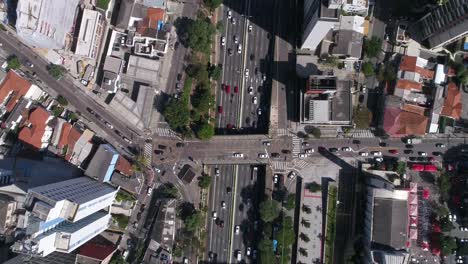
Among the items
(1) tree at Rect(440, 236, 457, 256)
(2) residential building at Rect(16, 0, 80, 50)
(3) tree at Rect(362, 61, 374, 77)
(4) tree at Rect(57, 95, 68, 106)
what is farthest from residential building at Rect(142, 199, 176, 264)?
(1) tree at Rect(440, 236, 457, 256)

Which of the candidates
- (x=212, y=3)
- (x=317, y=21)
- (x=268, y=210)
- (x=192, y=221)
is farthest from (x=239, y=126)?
(x=317, y=21)

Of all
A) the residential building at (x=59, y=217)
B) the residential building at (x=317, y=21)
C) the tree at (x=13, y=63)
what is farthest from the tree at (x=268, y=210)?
the tree at (x=13, y=63)

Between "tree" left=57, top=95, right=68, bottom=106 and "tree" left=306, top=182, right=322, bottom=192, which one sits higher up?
"tree" left=57, top=95, right=68, bottom=106

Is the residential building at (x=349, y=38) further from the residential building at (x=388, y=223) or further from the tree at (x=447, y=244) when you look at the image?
the tree at (x=447, y=244)

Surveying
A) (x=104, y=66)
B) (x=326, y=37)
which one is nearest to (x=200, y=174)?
(x=104, y=66)

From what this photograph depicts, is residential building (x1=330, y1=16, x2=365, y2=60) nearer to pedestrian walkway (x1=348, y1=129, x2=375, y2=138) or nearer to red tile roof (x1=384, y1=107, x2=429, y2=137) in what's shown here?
red tile roof (x1=384, y1=107, x2=429, y2=137)

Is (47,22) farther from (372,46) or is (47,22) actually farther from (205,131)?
(372,46)

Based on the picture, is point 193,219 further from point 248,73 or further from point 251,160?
point 248,73
